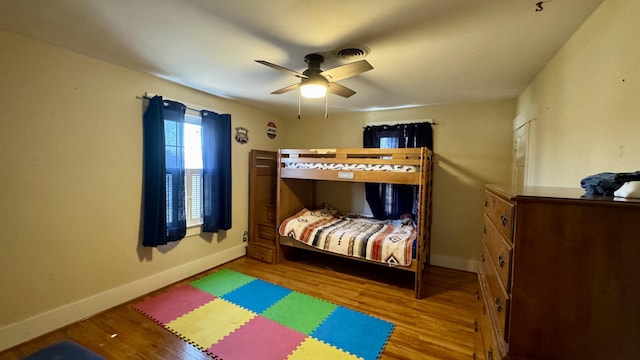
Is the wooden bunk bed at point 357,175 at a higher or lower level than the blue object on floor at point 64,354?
higher

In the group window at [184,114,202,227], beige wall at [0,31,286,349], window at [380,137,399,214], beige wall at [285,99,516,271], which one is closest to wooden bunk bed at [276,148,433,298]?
beige wall at [285,99,516,271]

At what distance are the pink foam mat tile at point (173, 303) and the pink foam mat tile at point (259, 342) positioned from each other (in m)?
0.64

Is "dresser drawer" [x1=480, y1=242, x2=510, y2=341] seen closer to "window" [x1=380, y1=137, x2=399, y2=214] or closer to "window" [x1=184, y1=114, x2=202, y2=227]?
"window" [x1=380, y1=137, x2=399, y2=214]

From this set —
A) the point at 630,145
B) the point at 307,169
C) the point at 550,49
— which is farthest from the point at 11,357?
the point at 550,49

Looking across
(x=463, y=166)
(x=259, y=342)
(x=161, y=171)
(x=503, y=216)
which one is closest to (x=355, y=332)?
(x=259, y=342)

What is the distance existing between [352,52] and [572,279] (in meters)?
1.80

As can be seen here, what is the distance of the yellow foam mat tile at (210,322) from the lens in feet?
6.58

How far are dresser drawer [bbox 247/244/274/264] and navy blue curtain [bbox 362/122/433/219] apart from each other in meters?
1.70

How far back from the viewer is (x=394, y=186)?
3.73 meters

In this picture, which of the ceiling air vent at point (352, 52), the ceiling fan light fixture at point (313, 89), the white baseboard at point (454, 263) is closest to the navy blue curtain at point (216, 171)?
the ceiling fan light fixture at point (313, 89)

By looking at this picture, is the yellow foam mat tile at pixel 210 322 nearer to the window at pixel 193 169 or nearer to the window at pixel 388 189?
the window at pixel 193 169

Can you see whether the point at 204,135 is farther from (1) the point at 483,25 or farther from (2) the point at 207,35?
(1) the point at 483,25

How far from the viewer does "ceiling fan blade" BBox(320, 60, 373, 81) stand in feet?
5.80

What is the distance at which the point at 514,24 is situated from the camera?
154 centimetres
